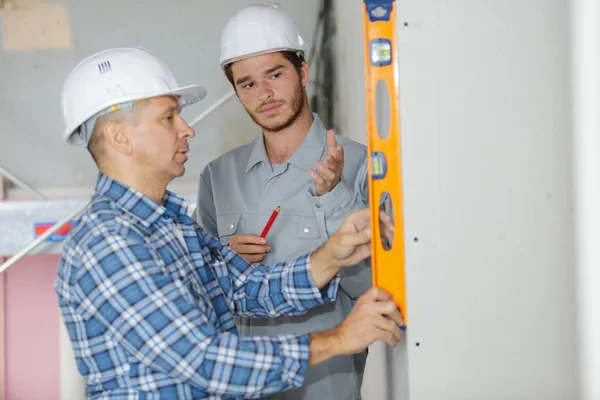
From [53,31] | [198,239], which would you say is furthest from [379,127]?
[53,31]

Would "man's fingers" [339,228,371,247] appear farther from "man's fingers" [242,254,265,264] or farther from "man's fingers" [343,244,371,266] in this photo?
"man's fingers" [242,254,265,264]

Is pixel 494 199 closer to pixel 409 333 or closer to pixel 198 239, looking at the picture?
pixel 409 333

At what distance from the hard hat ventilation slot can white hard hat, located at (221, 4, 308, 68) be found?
55cm

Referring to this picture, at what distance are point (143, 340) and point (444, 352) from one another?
49cm

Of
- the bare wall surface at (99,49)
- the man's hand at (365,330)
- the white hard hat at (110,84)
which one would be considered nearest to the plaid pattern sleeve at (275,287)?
the man's hand at (365,330)


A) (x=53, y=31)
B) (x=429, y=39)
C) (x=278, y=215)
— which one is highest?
(x=53, y=31)

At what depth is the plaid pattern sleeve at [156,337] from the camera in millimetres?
1038

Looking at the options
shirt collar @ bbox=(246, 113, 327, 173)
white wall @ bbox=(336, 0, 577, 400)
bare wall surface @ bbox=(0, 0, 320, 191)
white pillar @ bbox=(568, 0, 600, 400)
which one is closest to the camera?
white pillar @ bbox=(568, 0, 600, 400)

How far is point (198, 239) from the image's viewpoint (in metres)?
1.39

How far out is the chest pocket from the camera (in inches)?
69.3

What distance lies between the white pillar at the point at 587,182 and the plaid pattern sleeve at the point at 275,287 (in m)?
0.52

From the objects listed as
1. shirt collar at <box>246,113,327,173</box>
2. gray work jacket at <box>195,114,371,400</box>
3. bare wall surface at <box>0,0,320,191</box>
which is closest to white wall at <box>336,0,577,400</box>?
gray work jacket at <box>195,114,371,400</box>

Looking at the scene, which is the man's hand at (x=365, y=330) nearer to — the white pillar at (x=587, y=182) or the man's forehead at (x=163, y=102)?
the white pillar at (x=587, y=182)

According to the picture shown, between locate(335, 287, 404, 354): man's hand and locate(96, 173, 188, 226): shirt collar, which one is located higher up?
locate(96, 173, 188, 226): shirt collar
